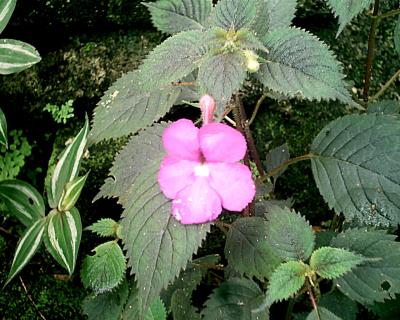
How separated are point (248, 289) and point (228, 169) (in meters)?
0.43

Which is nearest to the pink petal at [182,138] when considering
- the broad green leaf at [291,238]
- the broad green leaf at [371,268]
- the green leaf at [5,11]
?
the broad green leaf at [291,238]

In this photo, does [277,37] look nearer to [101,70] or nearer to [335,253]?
[335,253]

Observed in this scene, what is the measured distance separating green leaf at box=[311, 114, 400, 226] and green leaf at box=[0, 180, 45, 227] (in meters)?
0.92

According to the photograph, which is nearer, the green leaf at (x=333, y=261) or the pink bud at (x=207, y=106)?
the pink bud at (x=207, y=106)

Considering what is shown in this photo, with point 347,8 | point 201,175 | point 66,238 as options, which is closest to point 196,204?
point 201,175

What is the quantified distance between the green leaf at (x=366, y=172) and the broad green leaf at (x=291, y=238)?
8 cm

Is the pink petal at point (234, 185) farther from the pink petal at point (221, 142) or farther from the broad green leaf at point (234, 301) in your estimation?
the broad green leaf at point (234, 301)

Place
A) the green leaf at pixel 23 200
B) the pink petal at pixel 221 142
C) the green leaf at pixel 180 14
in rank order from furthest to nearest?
the green leaf at pixel 23 200 < the green leaf at pixel 180 14 < the pink petal at pixel 221 142

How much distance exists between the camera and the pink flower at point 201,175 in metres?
0.96

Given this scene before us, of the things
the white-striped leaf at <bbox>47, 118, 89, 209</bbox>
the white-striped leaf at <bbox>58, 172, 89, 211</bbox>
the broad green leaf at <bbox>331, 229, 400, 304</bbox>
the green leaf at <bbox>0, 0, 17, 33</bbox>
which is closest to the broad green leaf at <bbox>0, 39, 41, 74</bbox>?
the green leaf at <bbox>0, 0, 17, 33</bbox>

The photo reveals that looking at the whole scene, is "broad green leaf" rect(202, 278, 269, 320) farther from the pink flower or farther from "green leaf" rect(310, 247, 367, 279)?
the pink flower

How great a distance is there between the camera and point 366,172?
3.76 feet

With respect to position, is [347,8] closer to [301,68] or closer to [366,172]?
[301,68]

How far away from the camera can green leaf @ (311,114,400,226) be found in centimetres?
113
